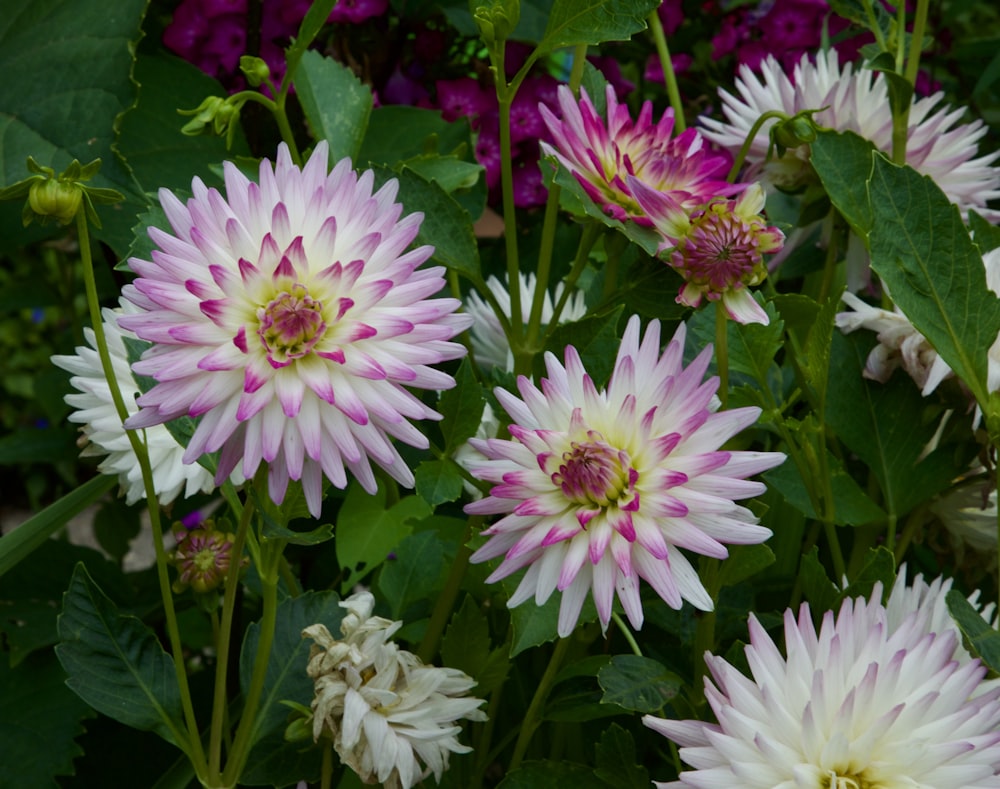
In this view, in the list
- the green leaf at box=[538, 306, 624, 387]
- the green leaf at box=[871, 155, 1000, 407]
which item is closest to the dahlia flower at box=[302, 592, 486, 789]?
the green leaf at box=[538, 306, 624, 387]

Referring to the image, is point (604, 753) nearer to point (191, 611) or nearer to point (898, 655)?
point (898, 655)

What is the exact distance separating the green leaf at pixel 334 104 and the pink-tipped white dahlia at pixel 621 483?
0.22 m

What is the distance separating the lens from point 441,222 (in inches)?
18.6

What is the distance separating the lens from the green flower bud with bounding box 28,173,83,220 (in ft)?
1.22

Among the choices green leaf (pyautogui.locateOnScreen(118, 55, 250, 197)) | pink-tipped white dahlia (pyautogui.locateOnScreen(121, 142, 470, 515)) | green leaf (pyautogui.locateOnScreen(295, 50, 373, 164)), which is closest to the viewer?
pink-tipped white dahlia (pyautogui.locateOnScreen(121, 142, 470, 515))

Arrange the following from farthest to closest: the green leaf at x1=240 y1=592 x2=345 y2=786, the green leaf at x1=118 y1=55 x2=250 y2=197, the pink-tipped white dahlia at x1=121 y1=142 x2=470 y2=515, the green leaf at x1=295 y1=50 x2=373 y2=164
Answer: the green leaf at x1=118 y1=55 x2=250 y2=197 → the green leaf at x1=295 y1=50 x2=373 y2=164 → the green leaf at x1=240 y1=592 x2=345 y2=786 → the pink-tipped white dahlia at x1=121 y1=142 x2=470 y2=515

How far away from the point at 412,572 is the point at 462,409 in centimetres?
10

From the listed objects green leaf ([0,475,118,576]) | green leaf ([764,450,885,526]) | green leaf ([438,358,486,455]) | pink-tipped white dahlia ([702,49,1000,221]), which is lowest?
green leaf ([0,475,118,576])

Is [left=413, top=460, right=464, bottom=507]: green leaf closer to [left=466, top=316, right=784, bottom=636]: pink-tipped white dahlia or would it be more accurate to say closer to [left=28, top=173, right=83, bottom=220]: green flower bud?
[left=466, top=316, right=784, bottom=636]: pink-tipped white dahlia

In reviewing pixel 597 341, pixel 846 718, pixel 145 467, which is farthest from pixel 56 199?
pixel 846 718

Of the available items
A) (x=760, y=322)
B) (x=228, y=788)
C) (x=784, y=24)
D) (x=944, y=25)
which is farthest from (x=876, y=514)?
(x=944, y=25)

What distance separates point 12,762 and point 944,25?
2.87 ft

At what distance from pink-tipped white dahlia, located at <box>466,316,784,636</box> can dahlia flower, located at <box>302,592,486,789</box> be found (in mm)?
73

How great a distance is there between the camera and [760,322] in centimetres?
40
